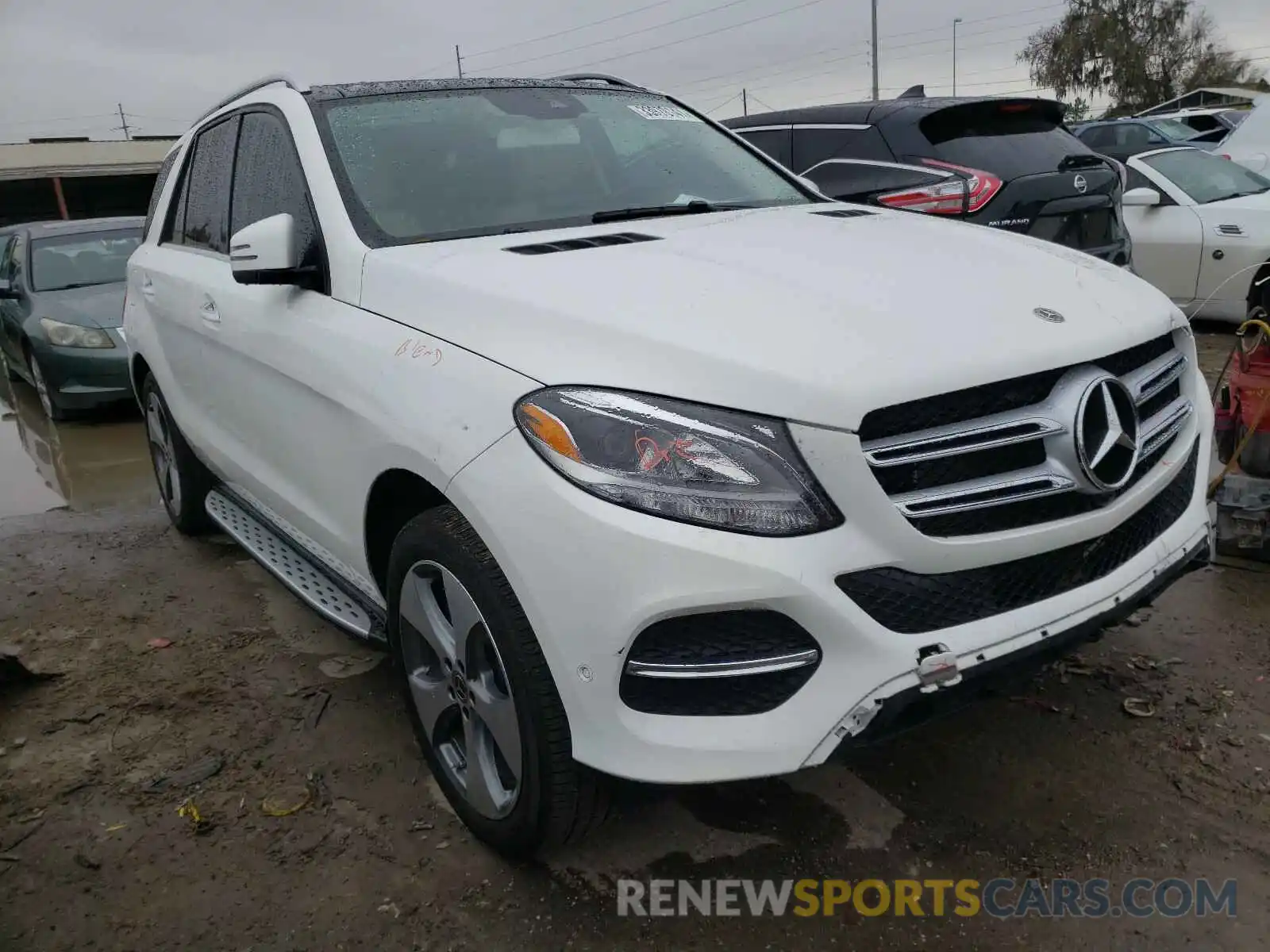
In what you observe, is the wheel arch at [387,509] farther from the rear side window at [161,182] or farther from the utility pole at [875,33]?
the utility pole at [875,33]

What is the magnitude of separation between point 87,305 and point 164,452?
3.85 metres

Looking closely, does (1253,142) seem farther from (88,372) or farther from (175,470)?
(88,372)

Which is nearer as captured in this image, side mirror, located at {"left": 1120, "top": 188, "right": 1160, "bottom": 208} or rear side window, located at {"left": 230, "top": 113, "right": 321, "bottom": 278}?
rear side window, located at {"left": 230, "top": 113, "right": 321, "bottom": 278}

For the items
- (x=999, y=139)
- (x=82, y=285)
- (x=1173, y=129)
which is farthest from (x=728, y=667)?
(x=1173, y=129)

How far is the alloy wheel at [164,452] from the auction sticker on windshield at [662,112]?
7.85 feet

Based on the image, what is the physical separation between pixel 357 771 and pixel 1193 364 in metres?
2.41

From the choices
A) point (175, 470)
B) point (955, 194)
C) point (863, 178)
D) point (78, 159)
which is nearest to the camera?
point (175, 470)

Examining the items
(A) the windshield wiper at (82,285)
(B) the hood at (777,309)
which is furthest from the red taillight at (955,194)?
(A) the windshield wiper at (82,285)

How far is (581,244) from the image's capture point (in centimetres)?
268

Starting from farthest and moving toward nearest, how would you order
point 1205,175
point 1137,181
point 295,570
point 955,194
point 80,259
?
1. point 80,259
2. point 1137,181
3. point 1205,175
4. point 955,194
5. point 295,570

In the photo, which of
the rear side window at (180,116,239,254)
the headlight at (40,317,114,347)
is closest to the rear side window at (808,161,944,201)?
the rear side window at (180,116,239,254)

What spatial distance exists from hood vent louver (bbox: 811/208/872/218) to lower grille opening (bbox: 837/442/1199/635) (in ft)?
4.10

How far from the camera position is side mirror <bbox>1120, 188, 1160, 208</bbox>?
7.93 metres

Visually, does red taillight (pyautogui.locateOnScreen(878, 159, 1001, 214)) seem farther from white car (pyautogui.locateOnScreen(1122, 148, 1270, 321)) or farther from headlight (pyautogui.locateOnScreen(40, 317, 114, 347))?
headlight (pyautogui.locateOnScreen(40, 317, 114, 347))
